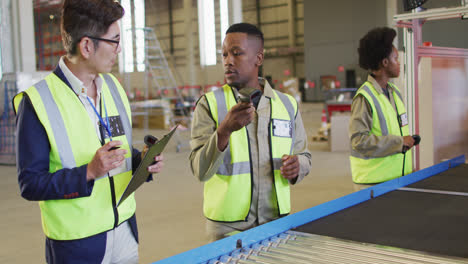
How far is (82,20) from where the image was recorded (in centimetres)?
145

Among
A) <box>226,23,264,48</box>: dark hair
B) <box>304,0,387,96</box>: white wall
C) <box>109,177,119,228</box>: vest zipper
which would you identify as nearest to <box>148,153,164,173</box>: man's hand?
<box>109,177,119,228</box>: vest zipper

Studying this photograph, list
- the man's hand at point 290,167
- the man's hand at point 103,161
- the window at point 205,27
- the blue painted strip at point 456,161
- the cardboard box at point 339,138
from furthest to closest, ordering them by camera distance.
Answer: the window at point 205,27 < the cardboard box at point 339,138 < the blue painted strip at point 456,161 < the man's hand at point 290,167 < the man's hand at point 103,161

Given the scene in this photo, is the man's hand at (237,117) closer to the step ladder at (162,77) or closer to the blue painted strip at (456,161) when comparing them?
the blue painted strip at (456,161)

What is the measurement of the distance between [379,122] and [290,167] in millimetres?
973

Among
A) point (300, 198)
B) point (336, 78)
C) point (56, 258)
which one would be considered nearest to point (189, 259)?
point (56, 258)

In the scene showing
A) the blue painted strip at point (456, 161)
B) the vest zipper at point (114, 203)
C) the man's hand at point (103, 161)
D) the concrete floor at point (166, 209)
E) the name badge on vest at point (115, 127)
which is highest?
the name badge on vest at point (115, 127)

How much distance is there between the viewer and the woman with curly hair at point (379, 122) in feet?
8.21

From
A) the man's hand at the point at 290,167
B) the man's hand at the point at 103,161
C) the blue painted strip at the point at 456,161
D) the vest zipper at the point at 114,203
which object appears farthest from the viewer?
the blue painted strip at the point at 456,161

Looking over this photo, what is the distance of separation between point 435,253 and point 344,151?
7.99 m

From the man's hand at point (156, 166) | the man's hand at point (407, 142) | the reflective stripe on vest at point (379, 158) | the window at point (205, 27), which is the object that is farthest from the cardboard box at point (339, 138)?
the window at point (205, 27)

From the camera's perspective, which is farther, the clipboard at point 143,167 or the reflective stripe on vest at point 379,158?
the reflective stripe on vest at point 379,158

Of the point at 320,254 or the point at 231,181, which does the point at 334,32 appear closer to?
the point at 231,181

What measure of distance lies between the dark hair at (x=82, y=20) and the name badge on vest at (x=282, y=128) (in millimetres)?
793

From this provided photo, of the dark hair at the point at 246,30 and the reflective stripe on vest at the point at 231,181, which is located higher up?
the dark hair at the point at 246,30
